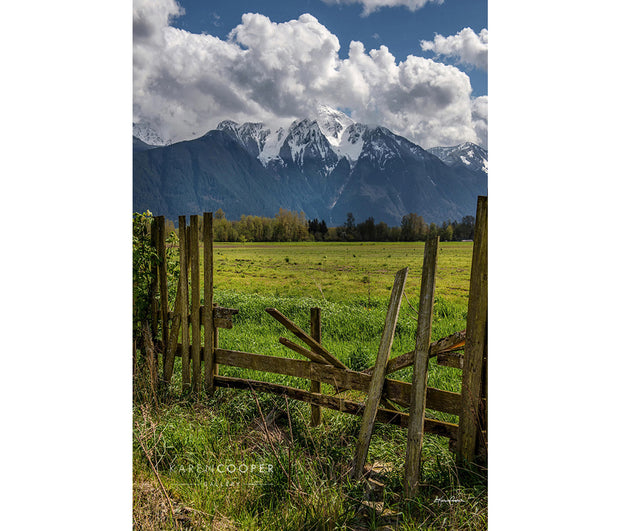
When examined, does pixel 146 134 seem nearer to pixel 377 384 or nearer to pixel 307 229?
pixel 307 229

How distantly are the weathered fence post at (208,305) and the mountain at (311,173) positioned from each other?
43cm

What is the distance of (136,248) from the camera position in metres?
4.36

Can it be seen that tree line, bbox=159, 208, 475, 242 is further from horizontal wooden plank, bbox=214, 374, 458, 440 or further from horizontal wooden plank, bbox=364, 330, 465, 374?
horizontal wooden plank, bbox=364, 330, 465, 374

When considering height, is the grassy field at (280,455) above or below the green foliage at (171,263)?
below

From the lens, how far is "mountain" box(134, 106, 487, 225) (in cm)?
433

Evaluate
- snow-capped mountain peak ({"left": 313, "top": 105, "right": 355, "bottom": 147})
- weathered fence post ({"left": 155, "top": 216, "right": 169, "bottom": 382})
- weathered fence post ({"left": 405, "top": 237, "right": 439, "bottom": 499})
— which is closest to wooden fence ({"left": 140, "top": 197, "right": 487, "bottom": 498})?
weathered fence post ({"left": 405, "top": 237, "right": 439, "bottom": 499})

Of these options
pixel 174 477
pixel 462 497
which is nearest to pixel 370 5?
pixel 462 497

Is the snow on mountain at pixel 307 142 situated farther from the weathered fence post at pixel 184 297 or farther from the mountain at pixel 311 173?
the weathered fence post at pixel 184 297

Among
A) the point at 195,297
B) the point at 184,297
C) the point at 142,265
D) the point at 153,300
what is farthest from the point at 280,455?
the point at 142,265

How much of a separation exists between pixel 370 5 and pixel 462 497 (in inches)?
151

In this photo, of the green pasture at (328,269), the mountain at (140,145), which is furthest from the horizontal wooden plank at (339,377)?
the mountain at (140,145)

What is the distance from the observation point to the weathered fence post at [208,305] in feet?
12.7

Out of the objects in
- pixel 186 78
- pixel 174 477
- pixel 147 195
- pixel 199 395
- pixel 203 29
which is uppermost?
pixel 203 29

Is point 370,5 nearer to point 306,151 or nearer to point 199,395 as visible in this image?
point 306,151
